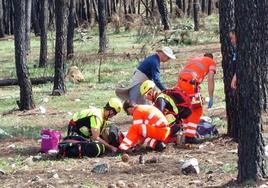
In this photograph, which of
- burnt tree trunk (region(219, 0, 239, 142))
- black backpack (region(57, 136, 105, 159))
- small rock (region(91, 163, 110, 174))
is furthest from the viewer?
burnt tree trunk (region(219, 0, 239, 142))

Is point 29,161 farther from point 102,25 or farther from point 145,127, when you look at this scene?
point 102,25

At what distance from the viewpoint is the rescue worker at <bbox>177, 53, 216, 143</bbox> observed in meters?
10.0

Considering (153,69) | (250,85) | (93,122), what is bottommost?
(93,122)

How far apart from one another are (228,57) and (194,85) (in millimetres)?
737

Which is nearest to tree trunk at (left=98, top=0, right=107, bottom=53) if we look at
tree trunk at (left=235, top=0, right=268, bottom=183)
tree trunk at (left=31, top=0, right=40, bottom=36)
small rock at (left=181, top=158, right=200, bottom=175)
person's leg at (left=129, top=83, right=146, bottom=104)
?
person's leg at (left=129, top=83, right=146, bottom=104)

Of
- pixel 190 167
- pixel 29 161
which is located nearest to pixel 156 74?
pixel 29 161

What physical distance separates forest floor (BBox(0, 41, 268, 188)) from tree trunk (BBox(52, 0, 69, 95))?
20.3 feet

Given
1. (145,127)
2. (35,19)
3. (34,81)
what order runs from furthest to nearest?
1. (35,19)
2. (34,81)
3. (145,127)

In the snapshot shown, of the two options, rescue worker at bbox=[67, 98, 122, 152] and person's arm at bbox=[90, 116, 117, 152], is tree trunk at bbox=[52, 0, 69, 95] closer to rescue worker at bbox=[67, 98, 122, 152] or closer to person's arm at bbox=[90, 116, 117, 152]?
rescue worker at bbox=[67, 98, 122, 152]

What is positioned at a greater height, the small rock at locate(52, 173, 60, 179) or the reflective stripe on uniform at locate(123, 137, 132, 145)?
the reflective stripe on uniform at locate(123, 137, 132, 145)

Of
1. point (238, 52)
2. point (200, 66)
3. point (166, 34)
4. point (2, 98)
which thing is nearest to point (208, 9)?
point (166, 34)

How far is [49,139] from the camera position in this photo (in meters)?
9.78

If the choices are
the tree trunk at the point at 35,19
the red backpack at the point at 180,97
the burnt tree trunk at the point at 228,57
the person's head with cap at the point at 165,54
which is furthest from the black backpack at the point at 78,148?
the tree trunk at the point at 35,19

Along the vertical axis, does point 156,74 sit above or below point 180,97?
above
